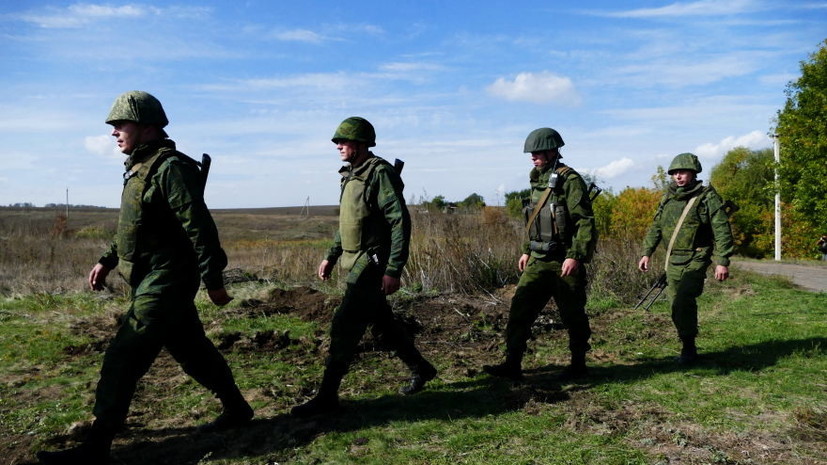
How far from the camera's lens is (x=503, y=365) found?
5.04 m

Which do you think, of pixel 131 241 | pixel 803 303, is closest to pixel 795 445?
pixel 131 241

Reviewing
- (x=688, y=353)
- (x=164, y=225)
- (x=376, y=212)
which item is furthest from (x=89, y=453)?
(x=688, y=353)

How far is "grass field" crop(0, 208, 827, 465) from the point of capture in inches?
140

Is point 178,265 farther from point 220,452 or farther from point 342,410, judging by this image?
point 342,410

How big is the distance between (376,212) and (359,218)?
12cm

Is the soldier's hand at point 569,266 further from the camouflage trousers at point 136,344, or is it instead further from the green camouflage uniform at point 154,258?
the camouflage trousers at point 136,344

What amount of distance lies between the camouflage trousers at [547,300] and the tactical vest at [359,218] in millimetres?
1413

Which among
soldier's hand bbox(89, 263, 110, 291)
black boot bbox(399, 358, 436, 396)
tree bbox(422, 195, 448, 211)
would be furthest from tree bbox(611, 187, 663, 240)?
soldier's hand bbox(89, 263, 110, 291)

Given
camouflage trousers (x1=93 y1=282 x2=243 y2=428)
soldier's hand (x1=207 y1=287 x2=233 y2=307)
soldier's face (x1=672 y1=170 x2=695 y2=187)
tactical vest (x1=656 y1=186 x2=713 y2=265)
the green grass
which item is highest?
soldier's face (x1=672 y1=170 x2=695 y2=187)

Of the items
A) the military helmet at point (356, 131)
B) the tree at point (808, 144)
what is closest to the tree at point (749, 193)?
the tree at point (808, 144)

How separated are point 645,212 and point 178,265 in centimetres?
2351

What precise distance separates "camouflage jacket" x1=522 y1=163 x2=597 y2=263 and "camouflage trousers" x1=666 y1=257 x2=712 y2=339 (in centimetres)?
130

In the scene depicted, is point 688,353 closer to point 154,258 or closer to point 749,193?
point 154,258

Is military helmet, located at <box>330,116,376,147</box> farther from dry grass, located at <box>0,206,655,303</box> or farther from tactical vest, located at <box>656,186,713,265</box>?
dry grass, located at <box>0,206,655,303</box>
